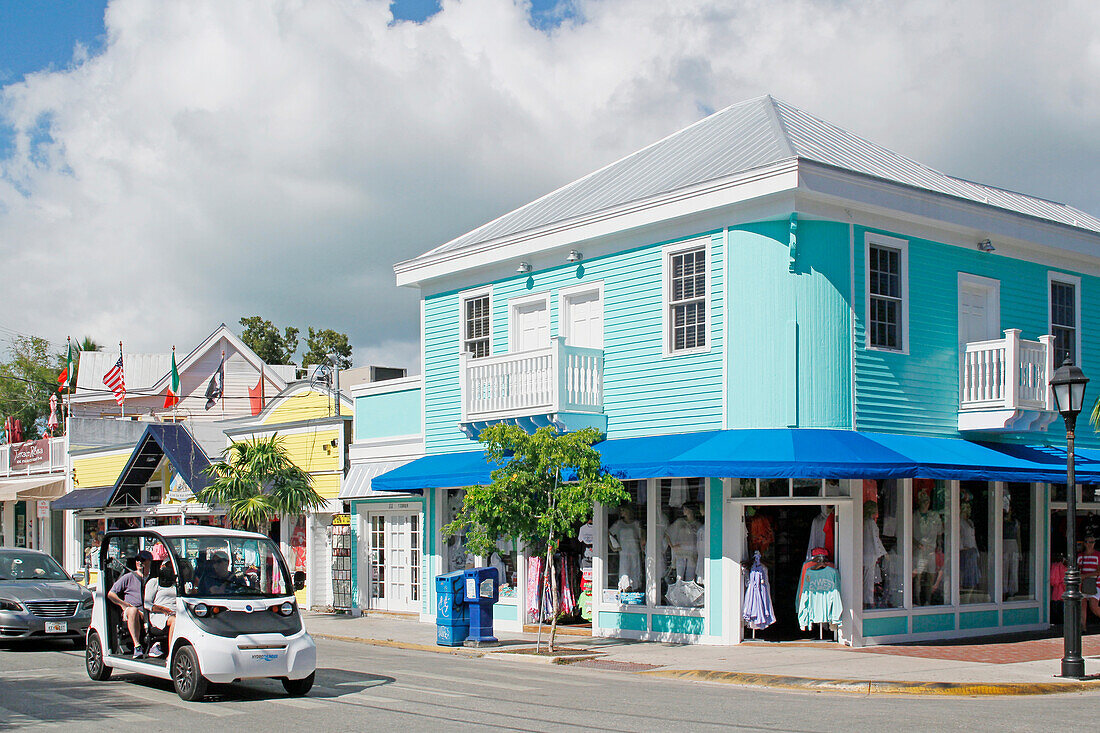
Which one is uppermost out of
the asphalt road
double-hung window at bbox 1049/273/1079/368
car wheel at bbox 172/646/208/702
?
double-hung window at bbox 1049/273/1079/368

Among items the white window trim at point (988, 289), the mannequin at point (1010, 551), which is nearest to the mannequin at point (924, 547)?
the mannequin at point (1010, 551)

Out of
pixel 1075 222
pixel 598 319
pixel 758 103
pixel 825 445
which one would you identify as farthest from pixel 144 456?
pixel 1075 222

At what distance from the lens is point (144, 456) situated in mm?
33125

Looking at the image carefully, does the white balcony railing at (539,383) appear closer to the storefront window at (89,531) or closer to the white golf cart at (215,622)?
the white golf cart at (215,622)

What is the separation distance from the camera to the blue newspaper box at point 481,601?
62.8 ft

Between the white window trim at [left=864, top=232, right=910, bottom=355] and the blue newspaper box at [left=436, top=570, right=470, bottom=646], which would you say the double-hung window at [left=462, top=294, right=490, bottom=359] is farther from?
the white window trim at [left=864, top=232, right=910, bottom=355]

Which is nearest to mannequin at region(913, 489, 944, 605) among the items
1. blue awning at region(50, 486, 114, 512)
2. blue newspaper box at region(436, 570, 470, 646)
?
blue newspaper box at region(436, 570, 470, 646)

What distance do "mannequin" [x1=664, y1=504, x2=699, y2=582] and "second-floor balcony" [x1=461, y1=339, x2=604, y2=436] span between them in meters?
2.34

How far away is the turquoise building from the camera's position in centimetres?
1789

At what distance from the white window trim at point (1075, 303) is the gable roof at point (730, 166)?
0.98 m

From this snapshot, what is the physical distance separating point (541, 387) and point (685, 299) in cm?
284

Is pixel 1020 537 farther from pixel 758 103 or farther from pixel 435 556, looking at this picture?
pixel 435 556

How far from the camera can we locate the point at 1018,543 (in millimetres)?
20781

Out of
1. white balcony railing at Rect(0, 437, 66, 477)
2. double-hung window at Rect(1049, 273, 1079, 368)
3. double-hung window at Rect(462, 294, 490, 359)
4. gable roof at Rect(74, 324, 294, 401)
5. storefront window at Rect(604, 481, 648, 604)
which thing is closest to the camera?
storefront window at Rect(604, 481, 648, 604)
